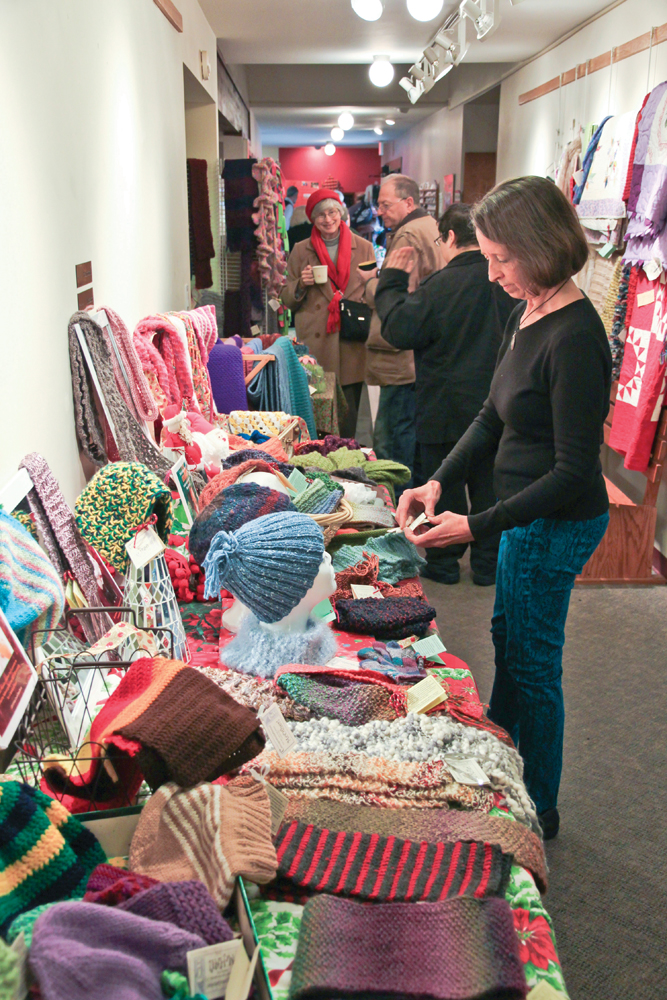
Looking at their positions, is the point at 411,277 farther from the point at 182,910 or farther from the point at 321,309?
the point at 182,910

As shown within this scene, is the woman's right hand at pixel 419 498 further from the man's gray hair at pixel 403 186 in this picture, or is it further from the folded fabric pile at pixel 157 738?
the man's gray hair at pixel 403 186

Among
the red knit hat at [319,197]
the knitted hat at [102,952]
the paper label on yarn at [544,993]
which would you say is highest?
the red knit hat at [319,197]

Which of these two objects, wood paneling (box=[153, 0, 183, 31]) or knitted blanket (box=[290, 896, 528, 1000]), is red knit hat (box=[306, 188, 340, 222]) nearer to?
wood paneling (box=[153, 0, 183, 31])

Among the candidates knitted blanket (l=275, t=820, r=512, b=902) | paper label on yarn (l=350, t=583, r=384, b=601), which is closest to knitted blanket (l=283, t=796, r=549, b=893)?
knitted blanket (l=275, t=820, r=512, b=902)

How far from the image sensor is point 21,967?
80cm

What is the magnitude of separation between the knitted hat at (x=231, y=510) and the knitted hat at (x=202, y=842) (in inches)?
37.5

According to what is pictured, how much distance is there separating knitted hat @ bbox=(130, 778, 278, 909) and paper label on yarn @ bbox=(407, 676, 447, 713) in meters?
0.51

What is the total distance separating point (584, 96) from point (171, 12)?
3076 millimetres

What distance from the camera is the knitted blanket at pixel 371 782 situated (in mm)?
1325

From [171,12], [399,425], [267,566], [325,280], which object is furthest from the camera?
[325,280]

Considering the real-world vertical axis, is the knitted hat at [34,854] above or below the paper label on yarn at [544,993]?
above

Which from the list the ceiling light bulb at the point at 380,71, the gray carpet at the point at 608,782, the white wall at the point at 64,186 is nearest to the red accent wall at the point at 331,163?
the ceiling light bulb at the point at 380,71

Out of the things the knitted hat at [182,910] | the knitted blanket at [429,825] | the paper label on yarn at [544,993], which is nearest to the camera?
the knitted hat at [182,910]

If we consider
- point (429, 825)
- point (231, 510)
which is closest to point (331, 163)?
point (231, 510)
